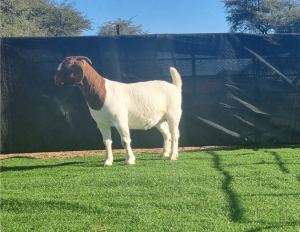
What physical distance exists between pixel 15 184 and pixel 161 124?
9.12 ft

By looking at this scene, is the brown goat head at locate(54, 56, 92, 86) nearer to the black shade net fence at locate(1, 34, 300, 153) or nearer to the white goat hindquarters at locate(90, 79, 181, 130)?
the white goat hindquarters at locate(90, 79, 181, 130)

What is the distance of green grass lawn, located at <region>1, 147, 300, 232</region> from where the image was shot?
134 inches

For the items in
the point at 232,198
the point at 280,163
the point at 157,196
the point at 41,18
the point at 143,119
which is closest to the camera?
the point at 232,198

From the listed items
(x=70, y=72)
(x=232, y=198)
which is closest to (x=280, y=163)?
(x=232, y=198)

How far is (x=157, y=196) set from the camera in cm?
417

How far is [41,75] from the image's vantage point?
732 cm

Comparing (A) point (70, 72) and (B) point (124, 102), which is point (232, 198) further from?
(A) point (70, 72)

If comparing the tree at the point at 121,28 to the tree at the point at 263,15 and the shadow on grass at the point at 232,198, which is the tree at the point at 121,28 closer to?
the tree at the point at 263,15

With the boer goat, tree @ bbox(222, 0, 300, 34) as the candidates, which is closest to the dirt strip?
the boer goat

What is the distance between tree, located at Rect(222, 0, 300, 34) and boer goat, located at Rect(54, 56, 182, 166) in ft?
87.4

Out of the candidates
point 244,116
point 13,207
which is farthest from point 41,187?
point 244,116

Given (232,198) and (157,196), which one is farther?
(157,196)

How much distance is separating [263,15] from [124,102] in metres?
29.1

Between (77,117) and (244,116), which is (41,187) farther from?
(244,116)
